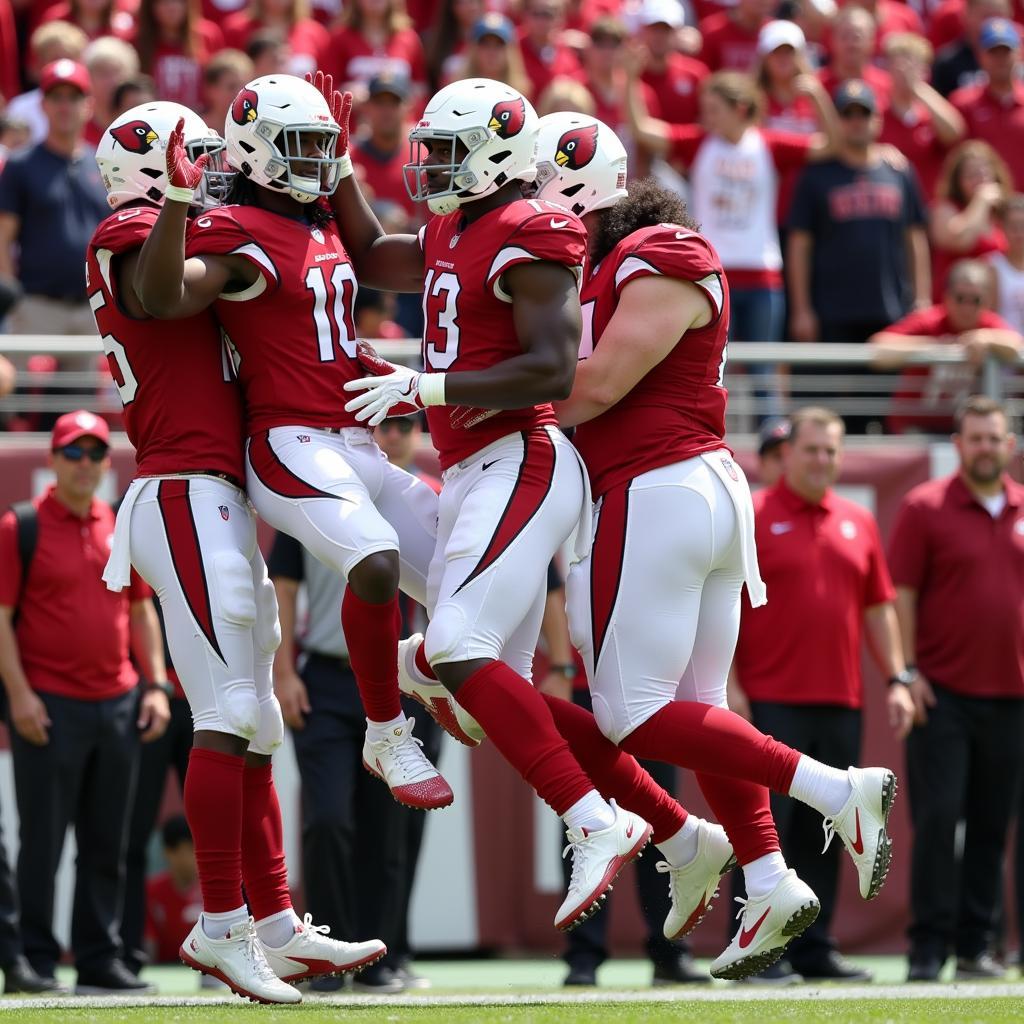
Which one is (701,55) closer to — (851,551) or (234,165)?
(851,551)

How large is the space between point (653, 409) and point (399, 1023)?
189 cm

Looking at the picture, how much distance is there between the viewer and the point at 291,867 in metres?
9.24

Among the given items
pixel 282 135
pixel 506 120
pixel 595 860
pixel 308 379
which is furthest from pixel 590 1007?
pixel 282 135

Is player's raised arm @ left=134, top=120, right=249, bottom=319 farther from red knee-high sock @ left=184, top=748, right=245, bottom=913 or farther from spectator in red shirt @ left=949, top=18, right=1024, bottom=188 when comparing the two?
spectator in red shirt @ left=949, top=18, right=1024, bottom=188

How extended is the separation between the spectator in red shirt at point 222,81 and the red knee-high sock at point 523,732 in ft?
18.0

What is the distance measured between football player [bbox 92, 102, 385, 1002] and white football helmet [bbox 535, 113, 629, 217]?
3.25 feet

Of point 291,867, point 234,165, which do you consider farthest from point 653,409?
point 291,867

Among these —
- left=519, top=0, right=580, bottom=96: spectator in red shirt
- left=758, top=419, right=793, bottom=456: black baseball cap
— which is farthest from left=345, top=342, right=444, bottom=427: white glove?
left=519, top=0, right=580, bottom=96: spectator in red shirt

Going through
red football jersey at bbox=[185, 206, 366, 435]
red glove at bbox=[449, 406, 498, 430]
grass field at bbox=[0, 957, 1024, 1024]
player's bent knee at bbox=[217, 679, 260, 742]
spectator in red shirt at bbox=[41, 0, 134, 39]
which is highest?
Result: spectator in red shirt at bbox=[41, 0, 134, 39]

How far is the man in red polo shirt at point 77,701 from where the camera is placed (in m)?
7.92

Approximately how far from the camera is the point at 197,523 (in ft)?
19.2

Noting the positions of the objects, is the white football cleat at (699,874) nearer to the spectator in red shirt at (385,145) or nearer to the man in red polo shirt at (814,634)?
the man in red polo shirt at (814,634)

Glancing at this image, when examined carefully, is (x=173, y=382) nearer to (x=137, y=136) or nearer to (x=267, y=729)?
(x=137, y=136)

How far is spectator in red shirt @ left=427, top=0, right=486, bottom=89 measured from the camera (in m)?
12.0
